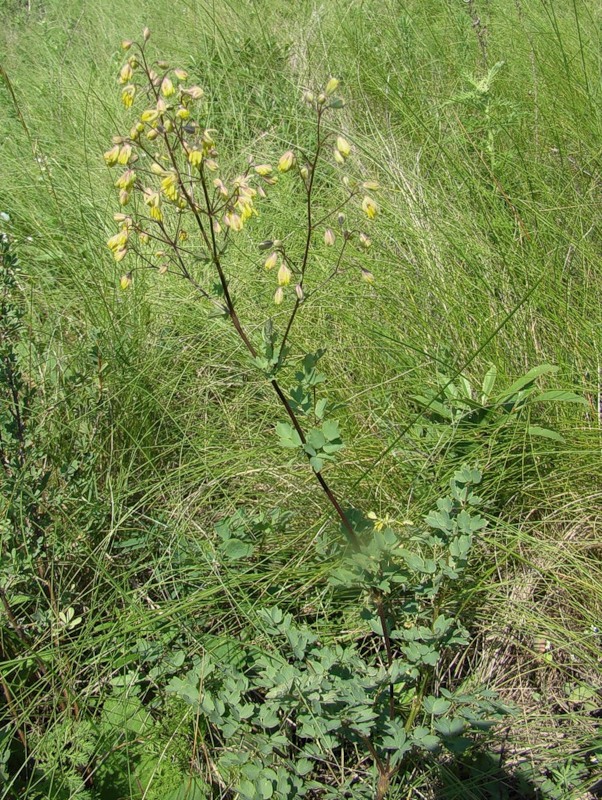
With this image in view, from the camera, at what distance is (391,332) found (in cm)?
222

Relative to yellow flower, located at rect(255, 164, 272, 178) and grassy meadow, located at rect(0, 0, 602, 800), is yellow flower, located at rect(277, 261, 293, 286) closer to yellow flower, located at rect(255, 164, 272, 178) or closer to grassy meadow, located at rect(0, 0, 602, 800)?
yellow flower, located at rect(255, 164, 272, 178)

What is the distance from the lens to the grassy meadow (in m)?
1.58

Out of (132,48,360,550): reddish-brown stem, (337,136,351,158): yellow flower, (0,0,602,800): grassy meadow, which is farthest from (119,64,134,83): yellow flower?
(0,0,602,800): grassy meadow

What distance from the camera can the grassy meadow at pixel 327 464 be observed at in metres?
1.58

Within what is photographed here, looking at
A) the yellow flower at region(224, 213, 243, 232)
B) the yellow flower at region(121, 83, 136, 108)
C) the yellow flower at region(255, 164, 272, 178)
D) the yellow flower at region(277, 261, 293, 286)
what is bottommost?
the yellow flower at region(277, 261, 293, 286)

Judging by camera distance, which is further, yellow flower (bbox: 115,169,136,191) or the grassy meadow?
the grassy meadow

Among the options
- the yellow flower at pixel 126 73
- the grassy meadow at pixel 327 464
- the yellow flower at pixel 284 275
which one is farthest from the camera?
the grassy meadow at pixel 327 464

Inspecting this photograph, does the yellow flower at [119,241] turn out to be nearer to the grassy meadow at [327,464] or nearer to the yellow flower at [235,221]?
the yellow flower at [235,221]

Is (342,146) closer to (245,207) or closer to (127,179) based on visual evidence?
(245,207)

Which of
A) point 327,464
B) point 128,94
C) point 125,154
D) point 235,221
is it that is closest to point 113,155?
point 125,154

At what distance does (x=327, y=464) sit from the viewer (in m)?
1.99

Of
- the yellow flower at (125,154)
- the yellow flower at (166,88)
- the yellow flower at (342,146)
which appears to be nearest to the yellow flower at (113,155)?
the yellow flower at (125,154)

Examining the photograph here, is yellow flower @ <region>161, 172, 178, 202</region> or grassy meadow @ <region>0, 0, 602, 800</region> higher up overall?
yellow flower @ <region>161, 172, 178, 202</region>

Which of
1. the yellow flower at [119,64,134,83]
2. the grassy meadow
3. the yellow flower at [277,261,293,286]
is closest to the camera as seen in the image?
the yellow flower at [119,64,134,83]
